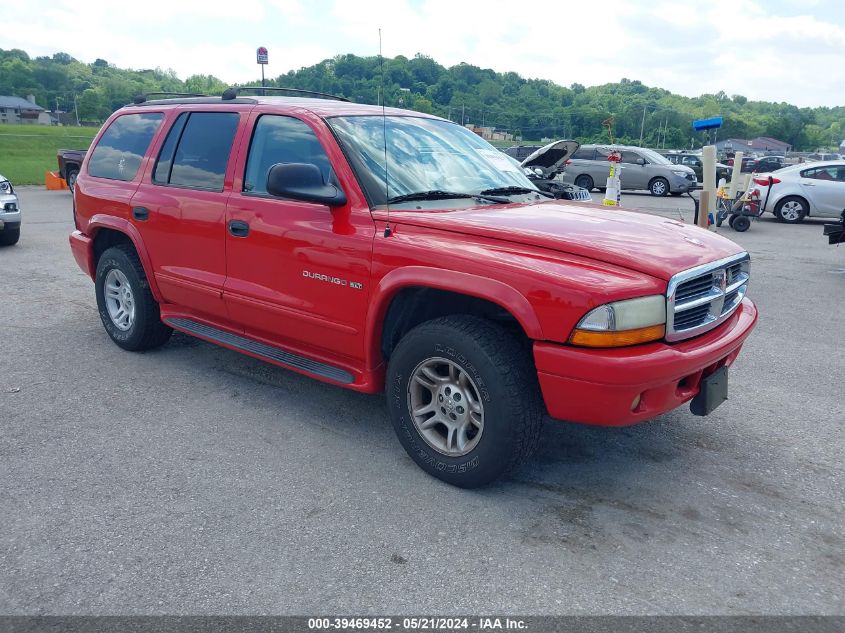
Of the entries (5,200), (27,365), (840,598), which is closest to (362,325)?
(840,598)

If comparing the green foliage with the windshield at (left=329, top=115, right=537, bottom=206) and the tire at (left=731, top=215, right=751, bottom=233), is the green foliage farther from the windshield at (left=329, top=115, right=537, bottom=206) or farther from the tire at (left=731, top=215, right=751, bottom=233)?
the tire at (left=731, top=215, right=751, bottom=233)

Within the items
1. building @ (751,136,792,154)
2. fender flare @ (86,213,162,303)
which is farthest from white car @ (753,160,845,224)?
building @ (751,136,792,154)

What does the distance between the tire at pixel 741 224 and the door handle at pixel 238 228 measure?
12304 mm

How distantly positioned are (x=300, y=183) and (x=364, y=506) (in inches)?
63.7

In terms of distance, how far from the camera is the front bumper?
282 cm

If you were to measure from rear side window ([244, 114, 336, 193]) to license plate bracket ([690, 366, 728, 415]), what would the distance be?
2258 mm

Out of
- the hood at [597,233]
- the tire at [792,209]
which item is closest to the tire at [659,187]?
the tire at [792,209]

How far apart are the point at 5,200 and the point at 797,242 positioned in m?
13.2

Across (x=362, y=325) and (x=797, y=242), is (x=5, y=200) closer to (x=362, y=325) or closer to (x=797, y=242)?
(x=362, y=325)

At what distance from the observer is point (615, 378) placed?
280 cm

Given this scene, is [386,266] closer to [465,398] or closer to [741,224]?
[465,398]

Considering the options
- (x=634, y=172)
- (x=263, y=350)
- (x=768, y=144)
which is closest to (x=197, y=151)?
(x=263, y=350)

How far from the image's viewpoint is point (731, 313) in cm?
359

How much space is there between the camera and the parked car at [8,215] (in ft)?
31.9
